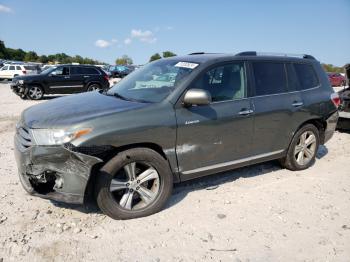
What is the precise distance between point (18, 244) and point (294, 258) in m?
2.58

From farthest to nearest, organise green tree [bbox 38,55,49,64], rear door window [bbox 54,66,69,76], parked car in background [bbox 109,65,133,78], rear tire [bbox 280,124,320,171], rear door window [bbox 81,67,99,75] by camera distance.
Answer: green tree [bbox 38,55,49,64] → parked car in background [bbox 109,65,133,78] → rear door window [bbox 81,67,99,75] → rear door window [bbox 54,66,69,76] → rear tire [bbox 280,124,320,171]

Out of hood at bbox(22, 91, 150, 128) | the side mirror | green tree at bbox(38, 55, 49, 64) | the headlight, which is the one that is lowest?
the headlight

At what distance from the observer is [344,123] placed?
8.16 metres

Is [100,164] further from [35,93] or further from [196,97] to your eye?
[35,93]

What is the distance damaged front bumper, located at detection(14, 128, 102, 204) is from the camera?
3.27m

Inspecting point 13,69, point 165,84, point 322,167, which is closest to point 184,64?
point 165,84

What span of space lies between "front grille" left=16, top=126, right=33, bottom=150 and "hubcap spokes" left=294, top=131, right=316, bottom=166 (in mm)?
3803

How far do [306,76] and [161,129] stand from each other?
2.88 metres

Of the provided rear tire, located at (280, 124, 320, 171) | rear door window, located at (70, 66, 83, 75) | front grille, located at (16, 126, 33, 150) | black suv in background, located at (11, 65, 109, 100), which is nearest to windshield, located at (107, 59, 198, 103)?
front grille, located at (16, 126, 33, 150)

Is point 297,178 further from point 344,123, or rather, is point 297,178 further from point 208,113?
point 344,123

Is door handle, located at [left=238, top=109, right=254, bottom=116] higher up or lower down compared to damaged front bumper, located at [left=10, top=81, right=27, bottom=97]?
higher up

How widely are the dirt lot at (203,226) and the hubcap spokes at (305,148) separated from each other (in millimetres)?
526

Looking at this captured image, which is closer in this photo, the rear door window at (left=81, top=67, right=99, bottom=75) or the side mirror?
the side mirror

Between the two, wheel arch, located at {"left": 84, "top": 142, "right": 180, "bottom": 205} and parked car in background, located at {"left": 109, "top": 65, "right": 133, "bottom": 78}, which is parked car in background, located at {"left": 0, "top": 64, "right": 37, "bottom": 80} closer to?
parked car in background, located at {"left": 109, "top": 65, "right": 133, "bottom": 78}
